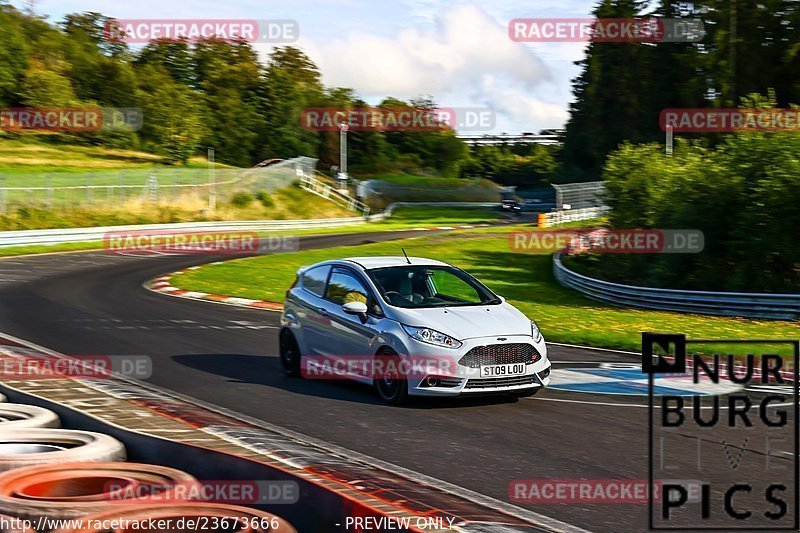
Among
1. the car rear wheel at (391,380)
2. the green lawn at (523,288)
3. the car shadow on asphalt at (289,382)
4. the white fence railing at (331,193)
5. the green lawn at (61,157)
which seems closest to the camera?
the car rear wheel at (391,380)

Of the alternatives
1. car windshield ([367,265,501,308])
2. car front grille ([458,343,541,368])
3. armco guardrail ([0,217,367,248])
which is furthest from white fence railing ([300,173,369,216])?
car front grille ([458,343,541,368])

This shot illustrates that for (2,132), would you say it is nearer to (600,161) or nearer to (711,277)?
(600,161)

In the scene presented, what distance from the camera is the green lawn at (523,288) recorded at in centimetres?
2064

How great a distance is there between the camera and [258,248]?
45.0 meters

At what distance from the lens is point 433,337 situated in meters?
10.6

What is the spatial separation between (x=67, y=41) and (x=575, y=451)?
331 feet

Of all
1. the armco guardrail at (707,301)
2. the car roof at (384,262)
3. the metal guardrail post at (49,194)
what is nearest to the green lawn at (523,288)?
the armco guardrail at (707,301)

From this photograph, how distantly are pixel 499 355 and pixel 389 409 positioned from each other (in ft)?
4.31

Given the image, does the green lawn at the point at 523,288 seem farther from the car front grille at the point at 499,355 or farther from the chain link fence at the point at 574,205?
the car front grille at the point at 499,355

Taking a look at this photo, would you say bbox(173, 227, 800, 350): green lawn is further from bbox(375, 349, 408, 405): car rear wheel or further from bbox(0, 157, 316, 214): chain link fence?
bbox(0, 157, 316, 214): chain link fence

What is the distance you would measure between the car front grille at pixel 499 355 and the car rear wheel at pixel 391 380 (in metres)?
0.72

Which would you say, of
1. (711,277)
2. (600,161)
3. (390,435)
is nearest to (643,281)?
(711,277)

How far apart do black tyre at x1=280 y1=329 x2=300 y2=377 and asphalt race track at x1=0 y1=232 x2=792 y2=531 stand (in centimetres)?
23

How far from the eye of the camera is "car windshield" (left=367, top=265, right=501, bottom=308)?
37.8 ft
